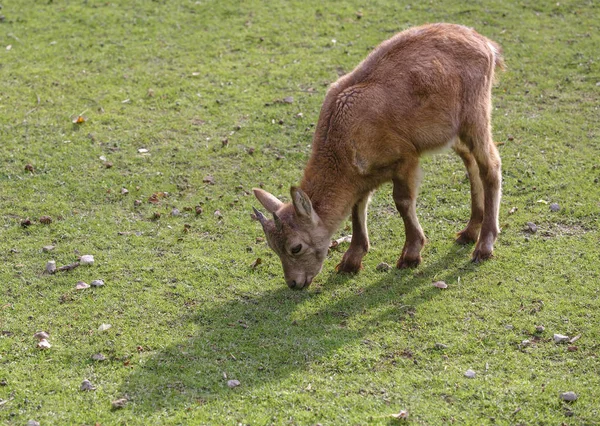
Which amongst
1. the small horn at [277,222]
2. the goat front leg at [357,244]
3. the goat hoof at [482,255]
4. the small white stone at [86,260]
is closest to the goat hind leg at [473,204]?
the goat hoof at [482,255]

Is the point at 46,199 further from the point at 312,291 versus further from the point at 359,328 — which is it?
the point at 359,328

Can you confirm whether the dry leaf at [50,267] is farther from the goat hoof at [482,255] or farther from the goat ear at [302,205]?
the goat hoof at [482,255]

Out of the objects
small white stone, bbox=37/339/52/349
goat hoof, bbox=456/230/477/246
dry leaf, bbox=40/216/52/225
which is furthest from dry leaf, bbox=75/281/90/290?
goat hoof, bbox=456/230/477/246

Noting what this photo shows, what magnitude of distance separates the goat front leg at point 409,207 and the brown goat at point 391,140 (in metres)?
0.01

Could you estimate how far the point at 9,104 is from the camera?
43.6ft

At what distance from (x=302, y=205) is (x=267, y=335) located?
55.1 inches

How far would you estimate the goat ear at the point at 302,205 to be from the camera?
838 cm

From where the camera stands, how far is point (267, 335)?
8188 mm

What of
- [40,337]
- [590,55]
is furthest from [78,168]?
[590,55]

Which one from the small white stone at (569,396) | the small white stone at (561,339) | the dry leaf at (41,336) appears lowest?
the dry leaf at (41,336)

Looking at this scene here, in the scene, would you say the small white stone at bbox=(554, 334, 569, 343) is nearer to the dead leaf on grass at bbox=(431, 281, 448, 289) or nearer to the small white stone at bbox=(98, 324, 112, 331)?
the dead leaf on grass at bbox=(431, 281, 448, 289)

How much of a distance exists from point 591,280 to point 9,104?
941 centimetres

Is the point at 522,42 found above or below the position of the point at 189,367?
above

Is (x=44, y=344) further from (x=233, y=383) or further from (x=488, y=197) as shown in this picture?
(x=488, y=197)
